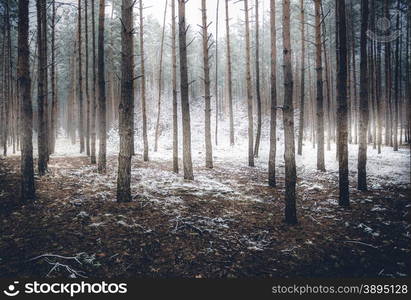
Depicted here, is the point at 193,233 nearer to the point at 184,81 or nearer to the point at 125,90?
the point at 125,90

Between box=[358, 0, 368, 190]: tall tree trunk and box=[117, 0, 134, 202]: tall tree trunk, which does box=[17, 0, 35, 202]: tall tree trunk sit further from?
box=[358, 0, 368, 190]: tall tree trunk

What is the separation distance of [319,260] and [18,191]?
8776mm

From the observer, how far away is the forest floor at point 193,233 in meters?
4.57

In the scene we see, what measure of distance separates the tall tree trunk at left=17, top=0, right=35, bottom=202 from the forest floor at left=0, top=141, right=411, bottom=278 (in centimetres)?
52

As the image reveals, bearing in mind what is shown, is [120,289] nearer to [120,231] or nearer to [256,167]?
[120,231]

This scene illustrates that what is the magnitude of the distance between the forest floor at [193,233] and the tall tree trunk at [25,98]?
520mm

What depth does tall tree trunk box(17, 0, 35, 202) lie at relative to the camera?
682 cm

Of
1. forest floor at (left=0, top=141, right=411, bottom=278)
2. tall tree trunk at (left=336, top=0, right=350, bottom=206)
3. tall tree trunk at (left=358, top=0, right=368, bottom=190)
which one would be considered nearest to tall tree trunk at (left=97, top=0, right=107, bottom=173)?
forest floor at (left=0, top=141, right=411, bottom=278)

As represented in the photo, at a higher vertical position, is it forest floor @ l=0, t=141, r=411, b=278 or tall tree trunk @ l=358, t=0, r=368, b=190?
tall tree trunk @ l=358, t=0, r=368, b=190

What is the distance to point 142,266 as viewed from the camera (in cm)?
452

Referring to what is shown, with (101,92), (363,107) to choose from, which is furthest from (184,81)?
(363,107)

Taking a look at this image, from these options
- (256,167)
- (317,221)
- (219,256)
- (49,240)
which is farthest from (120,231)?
(256,167)

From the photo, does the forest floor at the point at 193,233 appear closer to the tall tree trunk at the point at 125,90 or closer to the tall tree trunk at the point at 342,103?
the tall tree trunk at the point at 342,103

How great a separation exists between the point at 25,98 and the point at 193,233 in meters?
6.13
